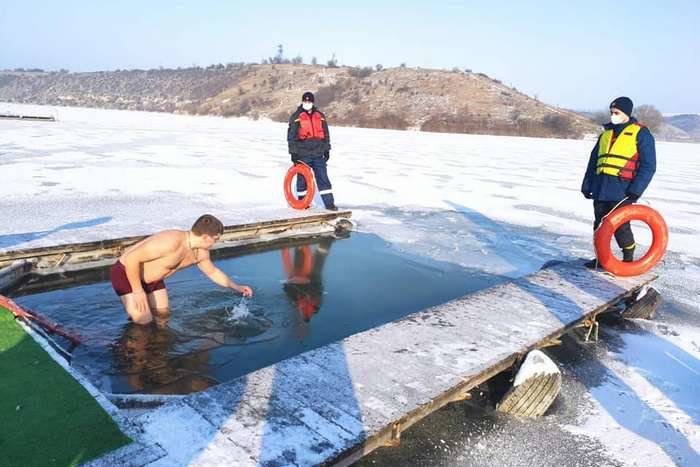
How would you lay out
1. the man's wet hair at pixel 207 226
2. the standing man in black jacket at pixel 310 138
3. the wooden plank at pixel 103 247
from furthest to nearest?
the standing man in black jacket at pixel 310 138 < the wooden plank at pixel 103 247 < the man's wet hair at pixel 207 226

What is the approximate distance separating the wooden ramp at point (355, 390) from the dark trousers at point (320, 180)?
13.0ft

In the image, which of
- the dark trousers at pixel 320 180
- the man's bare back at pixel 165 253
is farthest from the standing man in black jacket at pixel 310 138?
the man's bare back at pixel 165 253

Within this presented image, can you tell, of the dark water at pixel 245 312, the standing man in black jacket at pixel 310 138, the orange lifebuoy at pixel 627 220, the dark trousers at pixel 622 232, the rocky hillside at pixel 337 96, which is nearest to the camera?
the dark water at pixel 245 312

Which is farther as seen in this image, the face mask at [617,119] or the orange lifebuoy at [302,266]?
the orange lifebuoy at [302,266]

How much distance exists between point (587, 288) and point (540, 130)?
1747 inches

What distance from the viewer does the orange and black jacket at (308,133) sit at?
7480 millimetres

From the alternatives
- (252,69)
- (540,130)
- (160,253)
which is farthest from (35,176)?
(252,69)

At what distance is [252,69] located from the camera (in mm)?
91500

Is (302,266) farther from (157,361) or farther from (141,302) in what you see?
(157,361)

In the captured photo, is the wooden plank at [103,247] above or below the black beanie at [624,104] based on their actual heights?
below

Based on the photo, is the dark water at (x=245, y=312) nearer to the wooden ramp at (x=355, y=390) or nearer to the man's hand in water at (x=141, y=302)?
the man's hand in water at (x=141, y=302)

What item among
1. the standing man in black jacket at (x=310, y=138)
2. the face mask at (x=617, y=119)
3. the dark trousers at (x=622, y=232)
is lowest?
the dark trousers at (x=622, y=232)

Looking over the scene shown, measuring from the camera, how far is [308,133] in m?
7.52

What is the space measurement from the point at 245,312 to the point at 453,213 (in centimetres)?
530
